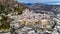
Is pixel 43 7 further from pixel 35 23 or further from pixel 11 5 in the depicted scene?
pixel 11 5

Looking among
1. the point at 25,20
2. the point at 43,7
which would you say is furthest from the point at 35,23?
the point at 43,7

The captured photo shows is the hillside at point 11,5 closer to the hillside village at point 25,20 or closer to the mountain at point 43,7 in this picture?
the hillside village at point 25,20

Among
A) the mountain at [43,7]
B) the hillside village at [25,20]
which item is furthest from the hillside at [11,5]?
the mountain at [43,7]

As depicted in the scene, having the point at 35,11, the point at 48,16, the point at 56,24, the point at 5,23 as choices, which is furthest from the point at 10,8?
the point at 56,24

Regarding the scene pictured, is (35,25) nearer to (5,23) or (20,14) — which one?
(20,14)

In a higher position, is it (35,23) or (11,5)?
(11,5)

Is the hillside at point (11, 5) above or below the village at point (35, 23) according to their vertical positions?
above

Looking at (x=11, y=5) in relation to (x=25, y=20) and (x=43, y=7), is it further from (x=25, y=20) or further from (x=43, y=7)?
(x=43, y=7)

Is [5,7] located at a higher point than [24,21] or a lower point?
higher

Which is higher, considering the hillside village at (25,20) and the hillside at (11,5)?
the hillside at (11,5)

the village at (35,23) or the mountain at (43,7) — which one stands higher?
the mountain at (43,7)

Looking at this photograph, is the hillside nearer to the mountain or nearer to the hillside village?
the hillside village
